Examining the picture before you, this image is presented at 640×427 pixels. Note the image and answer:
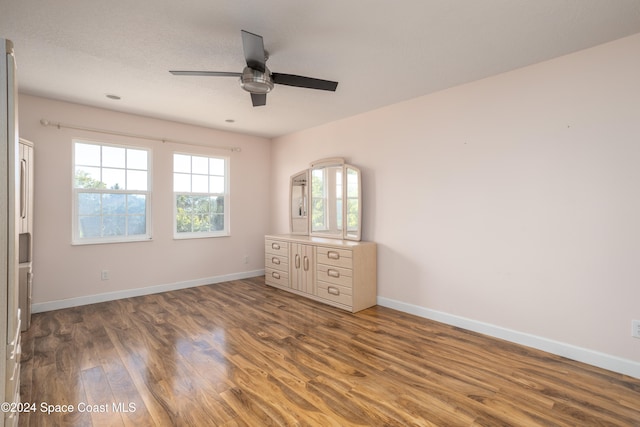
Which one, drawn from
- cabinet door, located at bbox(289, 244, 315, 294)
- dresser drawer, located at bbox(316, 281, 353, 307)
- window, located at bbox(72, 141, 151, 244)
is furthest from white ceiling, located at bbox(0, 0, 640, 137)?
dresser drawer, located at bbox(316, 281, 353, 307)

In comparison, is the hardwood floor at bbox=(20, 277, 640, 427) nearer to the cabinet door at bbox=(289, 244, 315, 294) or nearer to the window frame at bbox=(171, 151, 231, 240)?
the cabinet door at bbox=(289, 244, 315, 294)

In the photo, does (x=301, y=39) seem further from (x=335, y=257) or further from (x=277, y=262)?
(x=277, y=262)

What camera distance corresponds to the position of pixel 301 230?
506 centimetres

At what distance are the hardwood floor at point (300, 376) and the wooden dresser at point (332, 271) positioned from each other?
369 millimetres

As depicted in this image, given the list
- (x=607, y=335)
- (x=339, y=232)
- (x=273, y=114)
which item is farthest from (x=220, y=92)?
(x=607, y=335)

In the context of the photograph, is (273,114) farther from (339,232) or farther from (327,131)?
(339,232)

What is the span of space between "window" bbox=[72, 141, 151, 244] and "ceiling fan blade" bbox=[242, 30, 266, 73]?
2.92m

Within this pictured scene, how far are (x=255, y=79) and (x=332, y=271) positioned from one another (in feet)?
7.85

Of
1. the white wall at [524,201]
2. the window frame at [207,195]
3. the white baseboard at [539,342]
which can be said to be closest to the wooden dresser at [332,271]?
the white wall at [524,201]

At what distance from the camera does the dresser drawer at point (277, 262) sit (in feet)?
14.9

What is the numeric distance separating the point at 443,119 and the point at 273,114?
2168 mm

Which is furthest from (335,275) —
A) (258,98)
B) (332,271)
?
(258,98)

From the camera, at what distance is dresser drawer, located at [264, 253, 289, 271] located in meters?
4.54

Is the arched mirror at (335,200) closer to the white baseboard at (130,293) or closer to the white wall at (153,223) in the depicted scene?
the white wall at (153,223)
